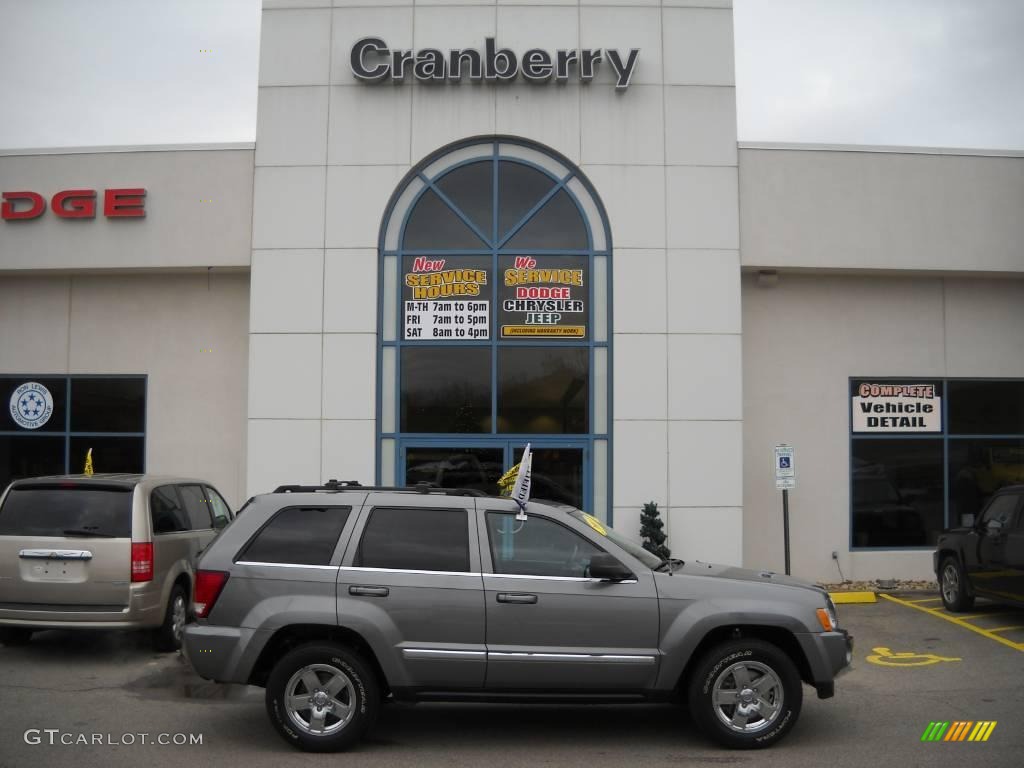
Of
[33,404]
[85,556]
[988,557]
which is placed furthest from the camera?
[33,404]

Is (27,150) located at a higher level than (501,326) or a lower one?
higher

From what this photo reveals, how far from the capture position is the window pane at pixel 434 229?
14430 mm

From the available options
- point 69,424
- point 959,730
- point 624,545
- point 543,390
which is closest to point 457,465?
point 543,390

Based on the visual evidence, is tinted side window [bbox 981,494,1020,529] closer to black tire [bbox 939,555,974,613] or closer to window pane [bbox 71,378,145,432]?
black tire [bbox 939,555,974,613]

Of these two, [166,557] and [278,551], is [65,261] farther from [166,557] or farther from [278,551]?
[278,551]

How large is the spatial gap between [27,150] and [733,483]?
40.3 ft

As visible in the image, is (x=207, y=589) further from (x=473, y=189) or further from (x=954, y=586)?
(x=954, y=586)

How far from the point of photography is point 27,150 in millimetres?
15109

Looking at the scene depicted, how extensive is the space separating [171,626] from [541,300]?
706 cm

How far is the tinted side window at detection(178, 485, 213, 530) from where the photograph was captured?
1070 cm

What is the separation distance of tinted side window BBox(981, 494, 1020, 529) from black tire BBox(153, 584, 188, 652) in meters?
9.74

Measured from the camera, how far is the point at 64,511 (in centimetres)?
934

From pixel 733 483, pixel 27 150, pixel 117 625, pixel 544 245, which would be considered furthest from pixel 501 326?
pixel 27 150

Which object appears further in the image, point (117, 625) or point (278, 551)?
point (117, 625)
